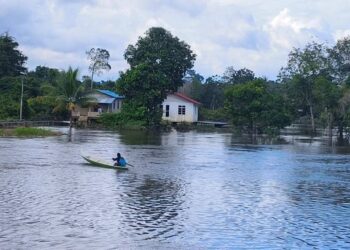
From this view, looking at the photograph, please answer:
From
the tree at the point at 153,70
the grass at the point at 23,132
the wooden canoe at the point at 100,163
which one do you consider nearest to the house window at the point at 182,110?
the tree at the point at 153,70

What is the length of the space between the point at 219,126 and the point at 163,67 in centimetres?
1649

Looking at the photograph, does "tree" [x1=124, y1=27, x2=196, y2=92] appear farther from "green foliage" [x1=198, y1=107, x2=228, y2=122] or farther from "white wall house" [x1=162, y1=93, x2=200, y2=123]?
"green foliage" [x1=198, y1=107, x2=228, y2=122]

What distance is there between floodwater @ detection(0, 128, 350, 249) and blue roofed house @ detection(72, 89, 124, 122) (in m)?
44.4

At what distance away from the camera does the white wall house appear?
85.0 meters

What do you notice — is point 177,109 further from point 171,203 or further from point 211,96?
point 171,203

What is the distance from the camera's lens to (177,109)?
8519 centimetres

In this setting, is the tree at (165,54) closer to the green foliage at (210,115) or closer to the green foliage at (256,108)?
the green foliage at (256,108)

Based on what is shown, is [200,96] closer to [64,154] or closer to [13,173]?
[64,154]

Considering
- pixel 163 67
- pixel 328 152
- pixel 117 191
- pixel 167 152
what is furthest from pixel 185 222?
pixel 163 67

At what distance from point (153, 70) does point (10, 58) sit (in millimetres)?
22194

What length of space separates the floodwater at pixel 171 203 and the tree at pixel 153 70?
3827 cm

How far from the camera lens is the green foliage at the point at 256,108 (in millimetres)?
68625

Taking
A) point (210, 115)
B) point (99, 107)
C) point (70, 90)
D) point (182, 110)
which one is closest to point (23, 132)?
point (70, 90)

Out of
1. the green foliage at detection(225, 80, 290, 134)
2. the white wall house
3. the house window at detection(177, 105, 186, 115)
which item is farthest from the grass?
the house window at detection(177, 105, 186, 115)
